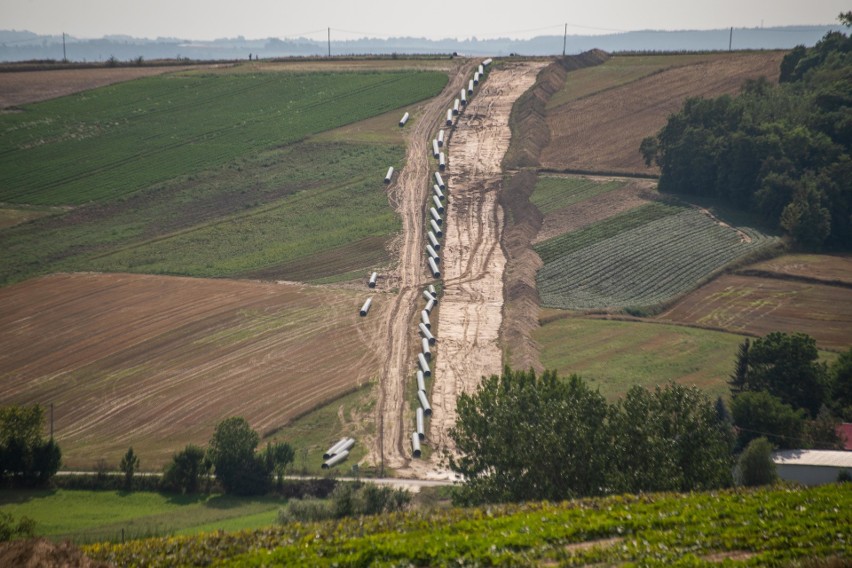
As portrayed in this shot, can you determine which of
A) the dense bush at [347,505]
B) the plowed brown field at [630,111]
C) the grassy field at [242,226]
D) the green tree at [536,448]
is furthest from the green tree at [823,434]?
the plowed brown field at [630,111]

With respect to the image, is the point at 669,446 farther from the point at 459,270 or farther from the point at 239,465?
the point at 459,270

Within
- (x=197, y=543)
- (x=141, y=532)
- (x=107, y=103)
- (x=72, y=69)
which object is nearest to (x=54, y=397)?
(x=141, y=532)

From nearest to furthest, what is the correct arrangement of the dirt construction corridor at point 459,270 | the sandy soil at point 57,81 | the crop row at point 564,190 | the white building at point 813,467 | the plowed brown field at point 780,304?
the white building at point 813,467
the dirt construction corridor at point 459,270
the plowed brown field at point 780,304
the crop row at point 564,190
the sandy soil at point 57,81

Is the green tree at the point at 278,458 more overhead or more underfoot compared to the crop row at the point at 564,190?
more underfoot

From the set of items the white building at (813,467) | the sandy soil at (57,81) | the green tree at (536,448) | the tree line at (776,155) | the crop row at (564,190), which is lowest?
the white building at (813,467)

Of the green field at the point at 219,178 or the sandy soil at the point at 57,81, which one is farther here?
the sandy soil at the point at 57,81

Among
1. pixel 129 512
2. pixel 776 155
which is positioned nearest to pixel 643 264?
pixel 776 155

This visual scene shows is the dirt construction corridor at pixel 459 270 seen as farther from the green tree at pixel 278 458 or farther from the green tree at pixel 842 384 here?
the green tree at pixel 842 384

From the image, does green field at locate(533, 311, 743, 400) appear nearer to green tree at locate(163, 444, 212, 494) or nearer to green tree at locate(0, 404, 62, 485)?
green tree at locate(163, 444, 212, 494)
